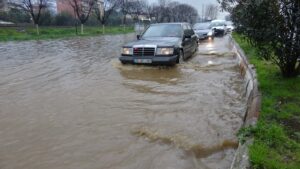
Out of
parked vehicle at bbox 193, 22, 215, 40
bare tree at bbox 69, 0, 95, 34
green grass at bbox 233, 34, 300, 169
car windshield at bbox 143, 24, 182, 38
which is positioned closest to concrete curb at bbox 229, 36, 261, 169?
green grass at bbox 233, 34, 300, 169

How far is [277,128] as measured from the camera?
4.34m

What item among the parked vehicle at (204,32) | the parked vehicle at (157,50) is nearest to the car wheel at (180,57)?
the parked vehicle at (157,50)

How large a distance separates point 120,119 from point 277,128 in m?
2.46

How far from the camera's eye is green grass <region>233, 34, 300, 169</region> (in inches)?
138

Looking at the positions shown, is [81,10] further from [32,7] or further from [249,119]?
[249,119]

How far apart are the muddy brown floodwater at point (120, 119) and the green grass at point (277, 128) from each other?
0.45 m

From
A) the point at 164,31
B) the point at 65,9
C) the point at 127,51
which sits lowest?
the point at 127,51

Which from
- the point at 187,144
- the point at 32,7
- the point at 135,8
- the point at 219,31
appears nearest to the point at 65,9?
the point at 135,8

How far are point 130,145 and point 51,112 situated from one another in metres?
2.08

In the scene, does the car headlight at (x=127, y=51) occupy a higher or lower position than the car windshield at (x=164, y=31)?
lower

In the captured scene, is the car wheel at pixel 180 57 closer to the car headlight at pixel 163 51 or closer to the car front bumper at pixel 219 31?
the car headlight at pixel 163 51

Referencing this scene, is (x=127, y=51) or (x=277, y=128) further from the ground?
(x=127, y=51)

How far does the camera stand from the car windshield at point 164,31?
36.7ft

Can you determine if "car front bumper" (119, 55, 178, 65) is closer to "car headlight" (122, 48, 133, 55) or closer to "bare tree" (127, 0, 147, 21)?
"car headlight" (122, 48, 133, 55)
